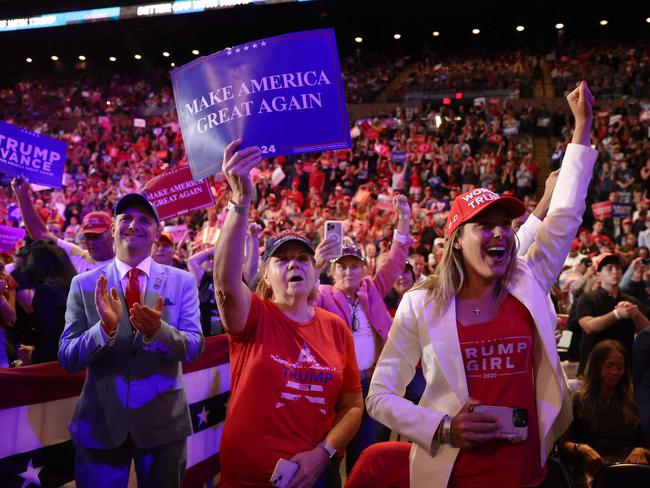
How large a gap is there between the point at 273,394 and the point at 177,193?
3562mm

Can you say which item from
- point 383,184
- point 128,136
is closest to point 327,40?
point 383,184

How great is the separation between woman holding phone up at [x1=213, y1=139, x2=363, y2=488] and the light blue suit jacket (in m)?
0.25

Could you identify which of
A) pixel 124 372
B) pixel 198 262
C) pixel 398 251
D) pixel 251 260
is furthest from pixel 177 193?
pixel 124 372

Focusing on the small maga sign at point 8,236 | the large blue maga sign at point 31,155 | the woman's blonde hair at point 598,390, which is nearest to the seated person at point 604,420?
the woman's blonde hair at point 598,390

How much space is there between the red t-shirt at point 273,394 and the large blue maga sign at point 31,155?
11.5 ft

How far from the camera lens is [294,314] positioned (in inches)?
107

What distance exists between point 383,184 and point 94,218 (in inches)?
461

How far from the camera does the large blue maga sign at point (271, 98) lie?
285 centimetres

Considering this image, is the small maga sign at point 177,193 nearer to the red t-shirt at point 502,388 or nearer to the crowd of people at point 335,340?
the crowd of people at point 335,340

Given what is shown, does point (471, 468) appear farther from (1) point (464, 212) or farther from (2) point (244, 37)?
(2) point (244, 37)

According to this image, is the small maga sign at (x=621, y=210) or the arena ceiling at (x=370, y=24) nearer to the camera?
the small maga sign at (x=621, y=210)

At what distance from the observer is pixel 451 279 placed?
2199 millimetres

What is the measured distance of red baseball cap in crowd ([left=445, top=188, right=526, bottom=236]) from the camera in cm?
213

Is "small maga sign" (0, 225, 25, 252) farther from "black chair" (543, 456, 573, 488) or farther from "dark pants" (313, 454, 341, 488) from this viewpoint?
"black chair" (543, 456, 573, 488)
